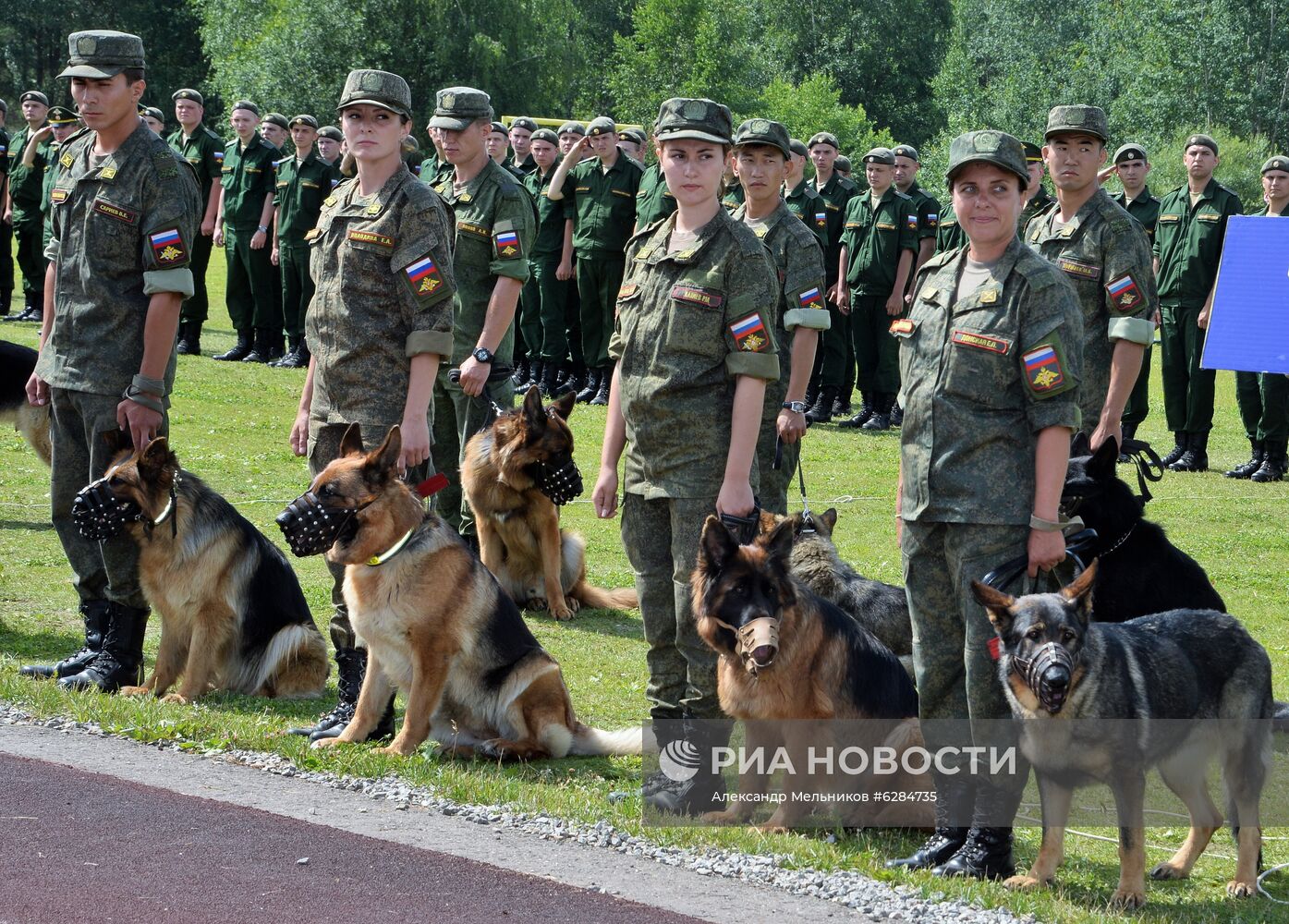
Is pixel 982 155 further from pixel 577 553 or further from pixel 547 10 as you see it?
pixel 547 10

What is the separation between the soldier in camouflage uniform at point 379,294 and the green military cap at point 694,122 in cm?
123

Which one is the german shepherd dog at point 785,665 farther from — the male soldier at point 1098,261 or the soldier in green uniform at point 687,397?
the male soldier at point 1098,261

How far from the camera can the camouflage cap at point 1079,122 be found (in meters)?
6.32

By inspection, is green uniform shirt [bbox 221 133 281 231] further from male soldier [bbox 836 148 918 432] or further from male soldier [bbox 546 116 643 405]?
male soldier [bbox 836 148 918 432]

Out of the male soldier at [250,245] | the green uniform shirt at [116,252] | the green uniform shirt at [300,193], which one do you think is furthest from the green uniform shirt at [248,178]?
the green uniform shirt at [116,252]

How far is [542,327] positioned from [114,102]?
9.96m

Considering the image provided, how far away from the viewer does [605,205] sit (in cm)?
1491

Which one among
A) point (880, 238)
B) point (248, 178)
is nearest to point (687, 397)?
point (880, 238)

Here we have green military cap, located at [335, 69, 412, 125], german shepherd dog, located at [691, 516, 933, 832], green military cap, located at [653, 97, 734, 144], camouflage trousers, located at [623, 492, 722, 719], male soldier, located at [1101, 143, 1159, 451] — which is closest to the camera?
german shepherd dog, located at [691, 516, 933, 832]

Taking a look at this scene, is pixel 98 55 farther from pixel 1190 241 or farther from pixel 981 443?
pixel 1190 241

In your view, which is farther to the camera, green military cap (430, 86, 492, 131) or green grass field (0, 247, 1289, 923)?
green military cap (430, 86, 492, 131)

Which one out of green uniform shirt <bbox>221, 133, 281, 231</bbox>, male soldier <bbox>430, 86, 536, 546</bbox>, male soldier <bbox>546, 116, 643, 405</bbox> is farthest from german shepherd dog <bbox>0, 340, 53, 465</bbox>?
green uniform shirt <bbox>221, 133, 281, 231</bbox>

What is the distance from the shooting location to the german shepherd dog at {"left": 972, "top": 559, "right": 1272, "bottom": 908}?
13.6 ft


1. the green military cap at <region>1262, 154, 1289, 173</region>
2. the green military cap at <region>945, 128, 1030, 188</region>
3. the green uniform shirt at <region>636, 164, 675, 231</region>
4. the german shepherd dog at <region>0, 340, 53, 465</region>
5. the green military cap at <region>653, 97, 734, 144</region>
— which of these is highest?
the green military cap at <region>1262, 154, 1289, 173</region>
